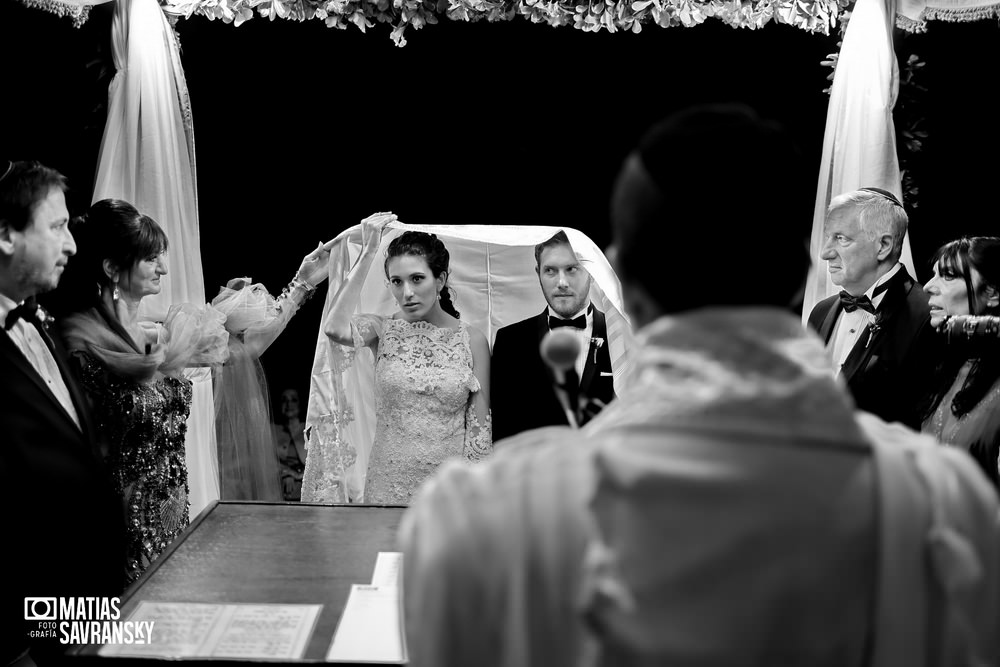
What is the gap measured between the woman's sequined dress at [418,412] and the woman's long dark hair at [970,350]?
1693mm

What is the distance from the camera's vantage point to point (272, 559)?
208 centimetres

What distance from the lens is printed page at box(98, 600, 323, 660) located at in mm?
1597

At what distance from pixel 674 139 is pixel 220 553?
5.22 feet

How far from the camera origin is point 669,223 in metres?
0.93

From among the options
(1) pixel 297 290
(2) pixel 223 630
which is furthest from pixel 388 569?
(1) pixel 297 290

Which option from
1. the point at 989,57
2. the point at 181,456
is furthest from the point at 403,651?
the point at 989,57

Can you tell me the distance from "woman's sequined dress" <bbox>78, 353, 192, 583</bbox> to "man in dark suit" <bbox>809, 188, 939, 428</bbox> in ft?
7.85

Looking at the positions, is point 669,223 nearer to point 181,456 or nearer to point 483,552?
point 483,552

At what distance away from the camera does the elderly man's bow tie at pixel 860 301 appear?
3352 millimetres

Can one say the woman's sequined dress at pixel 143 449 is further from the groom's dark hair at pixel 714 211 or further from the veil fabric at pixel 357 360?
the groom's dark hair at pixel 714 211

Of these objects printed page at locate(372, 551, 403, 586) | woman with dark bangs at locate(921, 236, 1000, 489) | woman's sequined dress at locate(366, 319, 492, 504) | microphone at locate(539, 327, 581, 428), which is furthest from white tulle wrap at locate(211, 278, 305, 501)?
microphone at locate(539, 327, 581, 428)

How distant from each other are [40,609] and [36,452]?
1.36 ft

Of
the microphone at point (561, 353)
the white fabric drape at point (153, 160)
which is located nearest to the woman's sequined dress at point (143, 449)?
the white fabric drape at point (153, 160)

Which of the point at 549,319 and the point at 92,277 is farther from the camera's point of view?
the point at 549,319
